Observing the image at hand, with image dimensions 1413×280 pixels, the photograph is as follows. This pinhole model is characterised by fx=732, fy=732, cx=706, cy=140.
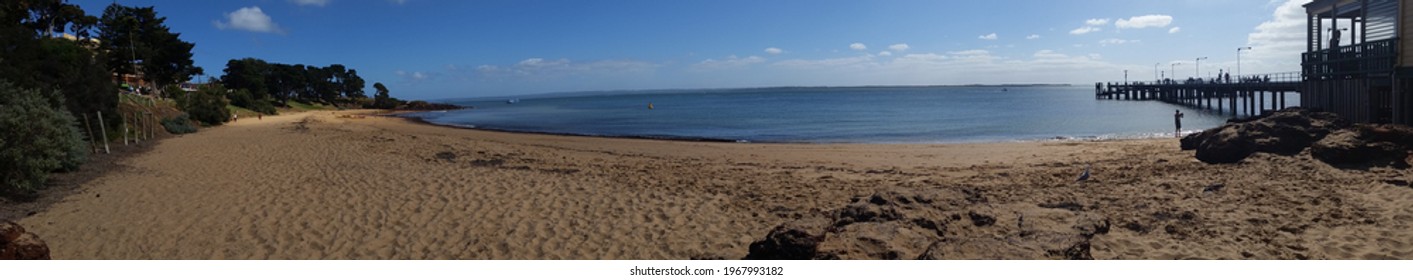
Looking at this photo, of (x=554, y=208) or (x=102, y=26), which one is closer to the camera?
(x=554, y=208)

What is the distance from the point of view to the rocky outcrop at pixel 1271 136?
10.8 m

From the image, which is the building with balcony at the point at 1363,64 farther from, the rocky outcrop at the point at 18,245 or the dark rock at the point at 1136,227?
the rocky outcrop at the point at 18,245

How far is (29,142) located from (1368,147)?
57.3ft

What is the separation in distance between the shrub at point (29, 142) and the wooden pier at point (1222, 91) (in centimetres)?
3671

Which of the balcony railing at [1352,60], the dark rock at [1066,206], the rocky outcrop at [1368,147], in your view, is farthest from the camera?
the balcony railing at [1352,60]

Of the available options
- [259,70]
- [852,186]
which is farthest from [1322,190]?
[259,70]

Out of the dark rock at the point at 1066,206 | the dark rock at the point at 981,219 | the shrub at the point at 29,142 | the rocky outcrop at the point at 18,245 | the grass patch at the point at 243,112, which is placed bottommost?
the dark rock at the point at 1066,206

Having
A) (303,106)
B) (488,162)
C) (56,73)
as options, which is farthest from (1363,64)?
(303,106)

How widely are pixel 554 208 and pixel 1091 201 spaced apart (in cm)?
620

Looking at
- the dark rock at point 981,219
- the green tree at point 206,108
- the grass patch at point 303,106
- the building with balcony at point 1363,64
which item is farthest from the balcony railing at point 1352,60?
the grass patch at point 303,106

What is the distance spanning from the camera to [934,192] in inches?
280

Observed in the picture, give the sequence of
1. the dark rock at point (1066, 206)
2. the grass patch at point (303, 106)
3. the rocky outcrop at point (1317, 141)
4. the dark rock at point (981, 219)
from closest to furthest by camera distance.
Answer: the dark rock at point (981, 219) → the dark rock at point (1066, 206) → the rocky outcrop at point (1317, 141) → the grass patch at point (303, 106)

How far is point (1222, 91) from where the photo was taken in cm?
4906
